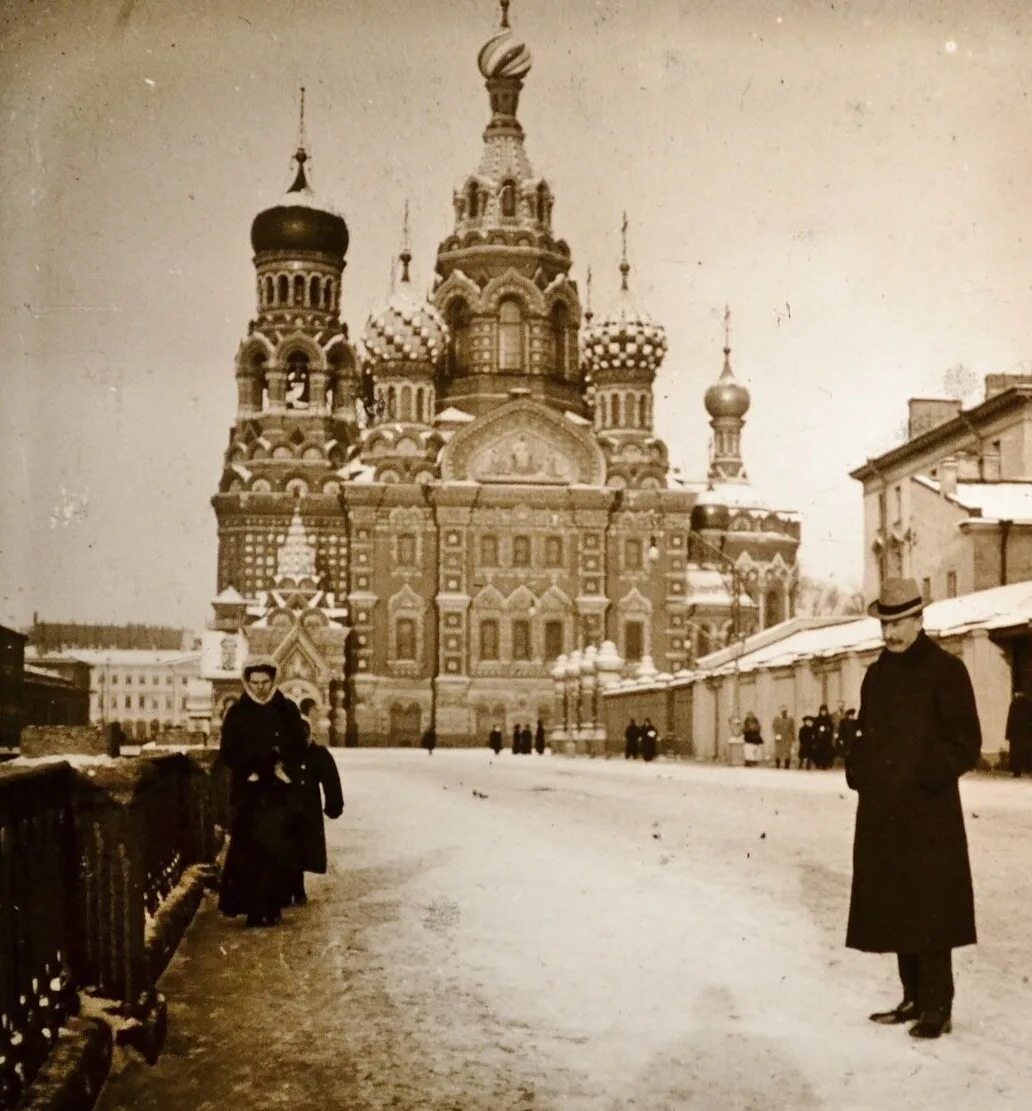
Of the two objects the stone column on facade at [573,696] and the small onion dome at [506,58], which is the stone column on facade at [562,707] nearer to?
the stone column on facade at [573,696]

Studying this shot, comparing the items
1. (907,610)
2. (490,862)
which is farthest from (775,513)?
(907,610)

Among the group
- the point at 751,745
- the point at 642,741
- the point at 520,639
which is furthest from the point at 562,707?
the point at 751,745

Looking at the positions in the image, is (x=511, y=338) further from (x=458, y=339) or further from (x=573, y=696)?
(x=573, y=696)

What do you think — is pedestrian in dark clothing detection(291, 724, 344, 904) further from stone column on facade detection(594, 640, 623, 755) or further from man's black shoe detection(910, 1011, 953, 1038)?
stone column on facade detection(594, 640, 623, 755)

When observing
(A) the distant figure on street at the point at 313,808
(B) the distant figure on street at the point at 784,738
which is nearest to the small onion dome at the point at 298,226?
(B) the distant figure on street at the point at 784,738

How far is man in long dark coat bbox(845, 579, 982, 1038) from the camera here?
522cm

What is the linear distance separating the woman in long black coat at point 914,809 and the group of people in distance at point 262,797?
3.23 meters

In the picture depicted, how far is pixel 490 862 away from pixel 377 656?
47.8m

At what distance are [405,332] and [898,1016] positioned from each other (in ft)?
186

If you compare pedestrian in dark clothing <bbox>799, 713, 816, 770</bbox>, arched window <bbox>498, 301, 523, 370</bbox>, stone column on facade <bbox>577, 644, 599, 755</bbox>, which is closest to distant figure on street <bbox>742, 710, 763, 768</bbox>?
pedestrian in dark clothing <bbox>799, 713, 816, 770</bbox>

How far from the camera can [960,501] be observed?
3562cm

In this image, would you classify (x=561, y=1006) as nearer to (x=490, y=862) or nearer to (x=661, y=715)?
(x=490, y=862)

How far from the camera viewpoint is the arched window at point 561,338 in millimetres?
63719

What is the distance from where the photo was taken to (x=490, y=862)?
33.5ft
